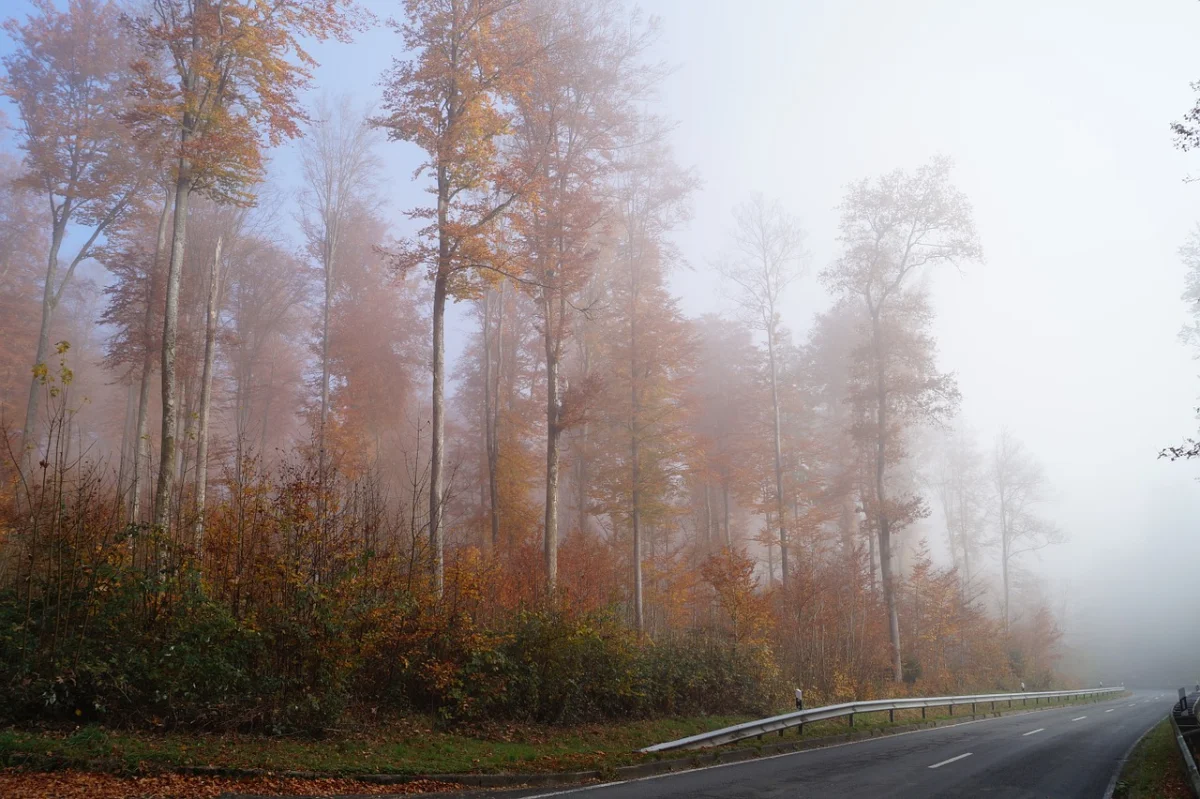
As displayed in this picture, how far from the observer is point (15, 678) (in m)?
7.85

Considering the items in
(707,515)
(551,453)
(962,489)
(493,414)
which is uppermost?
(493,414)

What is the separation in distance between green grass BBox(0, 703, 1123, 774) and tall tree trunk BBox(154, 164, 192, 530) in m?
5.04

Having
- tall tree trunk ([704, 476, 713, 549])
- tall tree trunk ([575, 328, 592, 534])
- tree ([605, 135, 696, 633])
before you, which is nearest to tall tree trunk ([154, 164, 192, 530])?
tree ([605, 135, 696, 633])

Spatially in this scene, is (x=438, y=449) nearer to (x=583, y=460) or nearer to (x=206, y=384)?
(x=206, y=384)

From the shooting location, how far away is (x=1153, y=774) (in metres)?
10.4

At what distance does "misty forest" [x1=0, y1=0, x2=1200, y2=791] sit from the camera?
9.41 m

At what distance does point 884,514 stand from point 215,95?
22807mm

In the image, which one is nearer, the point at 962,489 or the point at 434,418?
the point at 434,418

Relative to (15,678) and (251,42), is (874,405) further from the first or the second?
(15,678)

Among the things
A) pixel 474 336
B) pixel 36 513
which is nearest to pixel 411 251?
pixel 36 513

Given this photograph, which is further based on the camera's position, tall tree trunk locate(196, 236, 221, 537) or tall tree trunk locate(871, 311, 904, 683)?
tall tree trunk locate(871, 311, 904, 683)

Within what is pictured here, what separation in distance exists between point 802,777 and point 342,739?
654 centimetres

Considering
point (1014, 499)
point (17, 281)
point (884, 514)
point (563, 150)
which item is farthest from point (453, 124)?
point (1014, 499)

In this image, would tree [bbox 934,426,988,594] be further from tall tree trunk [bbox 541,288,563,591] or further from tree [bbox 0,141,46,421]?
tree [bbox 0,141,46,421]
